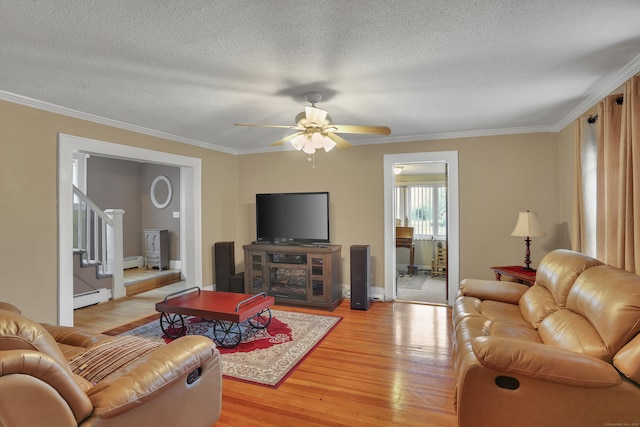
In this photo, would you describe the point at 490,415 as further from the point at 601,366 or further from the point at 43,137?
the point at 43,137

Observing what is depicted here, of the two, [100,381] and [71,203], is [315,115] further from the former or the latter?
[71,203]

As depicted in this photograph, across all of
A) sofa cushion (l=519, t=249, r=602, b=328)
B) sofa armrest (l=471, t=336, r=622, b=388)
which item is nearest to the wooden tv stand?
sofa cushion (l=519, t=249, r=602, b=328)

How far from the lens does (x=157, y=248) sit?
277 inches

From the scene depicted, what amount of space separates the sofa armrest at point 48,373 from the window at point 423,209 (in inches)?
267

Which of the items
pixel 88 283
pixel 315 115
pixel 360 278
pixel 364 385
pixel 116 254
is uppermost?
pixel 315 115

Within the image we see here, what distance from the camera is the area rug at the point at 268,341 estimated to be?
2812 millimetres

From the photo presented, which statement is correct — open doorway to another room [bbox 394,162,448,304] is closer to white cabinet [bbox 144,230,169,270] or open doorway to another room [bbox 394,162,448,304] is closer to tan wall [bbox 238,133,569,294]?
tan wall [bbox 238,133,569,294]

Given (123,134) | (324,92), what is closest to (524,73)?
(324,92)

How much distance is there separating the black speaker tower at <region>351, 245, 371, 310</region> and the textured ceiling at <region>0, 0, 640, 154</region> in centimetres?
181

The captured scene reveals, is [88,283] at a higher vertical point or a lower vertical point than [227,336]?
higher

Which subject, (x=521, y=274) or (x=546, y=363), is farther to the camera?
(x=521, y=274)

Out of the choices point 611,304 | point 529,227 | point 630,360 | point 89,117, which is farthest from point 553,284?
point 89,117

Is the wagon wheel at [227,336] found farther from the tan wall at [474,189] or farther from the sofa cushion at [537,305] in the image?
the sofa cushion at [537,305]

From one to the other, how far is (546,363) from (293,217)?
394 cm
